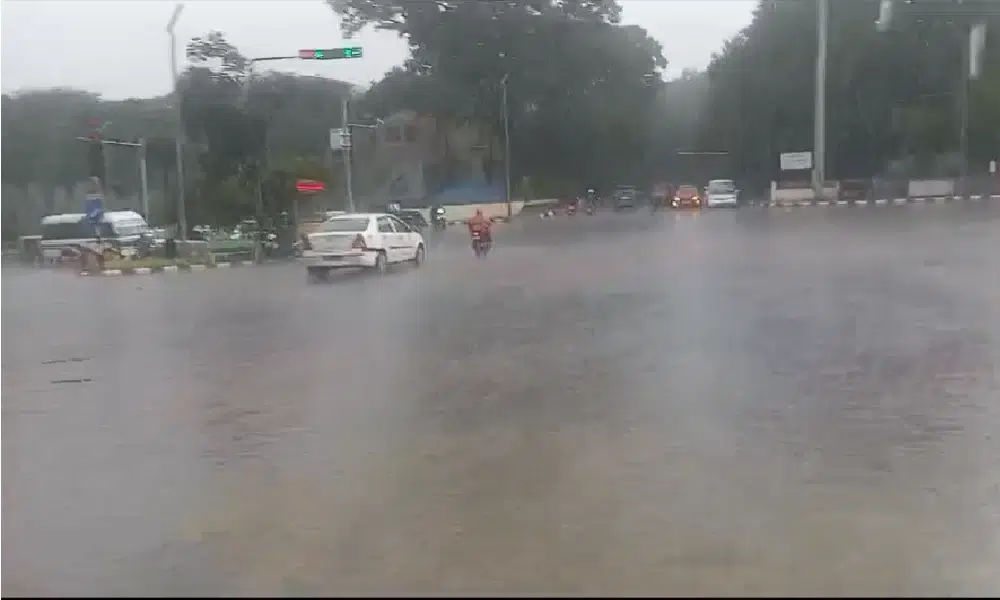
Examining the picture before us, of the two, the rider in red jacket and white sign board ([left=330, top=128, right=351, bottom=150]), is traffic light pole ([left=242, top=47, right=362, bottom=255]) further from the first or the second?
the rider in red jacket

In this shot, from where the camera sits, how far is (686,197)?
2408 cm

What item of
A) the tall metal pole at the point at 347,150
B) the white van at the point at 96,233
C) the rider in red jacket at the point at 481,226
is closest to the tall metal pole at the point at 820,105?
the rider in red jacket at the point at 481,226

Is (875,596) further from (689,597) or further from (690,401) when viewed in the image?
(690,401)

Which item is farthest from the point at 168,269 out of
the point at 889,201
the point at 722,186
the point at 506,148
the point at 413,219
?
the point at 889,201

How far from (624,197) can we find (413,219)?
14.7 feet

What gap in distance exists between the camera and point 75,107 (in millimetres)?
8133

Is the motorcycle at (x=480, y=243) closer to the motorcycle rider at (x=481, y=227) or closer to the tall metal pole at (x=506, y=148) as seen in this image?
the motorcycle rider at (x=481, y=227)

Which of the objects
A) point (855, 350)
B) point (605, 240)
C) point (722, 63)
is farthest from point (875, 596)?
point (605, 240)

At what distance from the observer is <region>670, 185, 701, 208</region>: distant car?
74.2ft

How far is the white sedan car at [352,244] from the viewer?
17234 mm

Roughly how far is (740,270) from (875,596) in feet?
42.9

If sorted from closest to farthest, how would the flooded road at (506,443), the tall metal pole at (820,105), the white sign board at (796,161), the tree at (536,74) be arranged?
1. the flooded road at (506,443)
2. the tree at (536,74)
3. the tall metal pole at (820,105)
4. the white sign board at (796,161)

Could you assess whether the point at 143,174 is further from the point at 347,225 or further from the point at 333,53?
the point at 347,225

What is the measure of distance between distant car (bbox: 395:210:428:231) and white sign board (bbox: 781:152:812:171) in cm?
952
